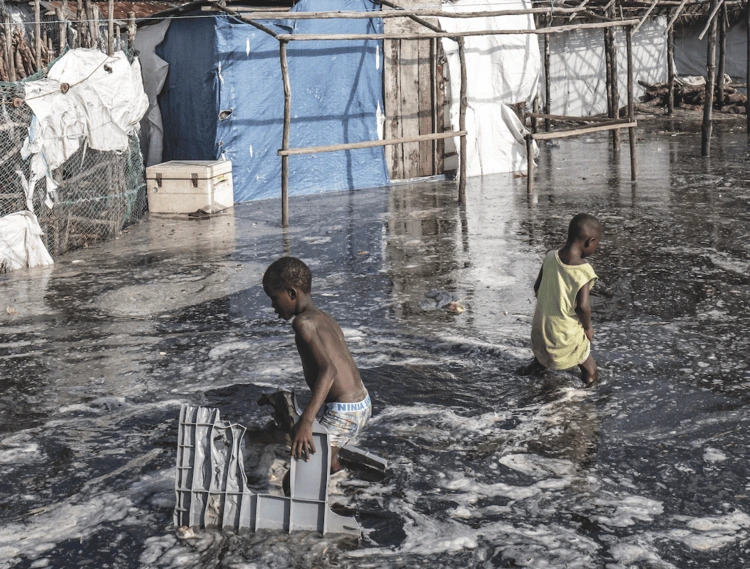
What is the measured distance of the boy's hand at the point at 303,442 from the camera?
375 centimetres

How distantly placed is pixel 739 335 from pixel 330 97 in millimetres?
8630

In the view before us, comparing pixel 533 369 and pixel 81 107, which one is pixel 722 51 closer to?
pixel 81 107

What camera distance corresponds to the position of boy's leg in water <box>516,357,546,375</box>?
5680mm

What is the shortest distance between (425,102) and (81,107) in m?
6.24

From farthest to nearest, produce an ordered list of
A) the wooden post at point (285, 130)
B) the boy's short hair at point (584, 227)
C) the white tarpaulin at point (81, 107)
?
the wooden post at point (285, 130) → the white tarpaulin at point (81, 107) → the boy's short hair at point (584, 227)

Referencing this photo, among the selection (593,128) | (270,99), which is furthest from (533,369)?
(270,99)

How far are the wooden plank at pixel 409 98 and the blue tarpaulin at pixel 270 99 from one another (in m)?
0.46

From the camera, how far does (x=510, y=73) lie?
15141 millimetres

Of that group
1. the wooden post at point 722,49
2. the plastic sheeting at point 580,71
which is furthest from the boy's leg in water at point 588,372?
the plastic sheeting at point 580,71

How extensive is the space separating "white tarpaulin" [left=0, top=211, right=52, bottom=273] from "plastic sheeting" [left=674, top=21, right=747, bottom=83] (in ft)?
71.8

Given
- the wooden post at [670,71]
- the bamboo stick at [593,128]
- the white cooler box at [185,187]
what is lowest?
the white cooler box at [185,187]

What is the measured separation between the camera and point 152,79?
13711 mm

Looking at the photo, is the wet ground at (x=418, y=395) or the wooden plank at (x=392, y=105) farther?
the wooden plank at (x=392, y=105)

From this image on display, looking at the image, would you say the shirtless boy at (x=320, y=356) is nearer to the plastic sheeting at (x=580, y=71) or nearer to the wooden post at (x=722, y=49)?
the wooden post at (x=722, y=49)
